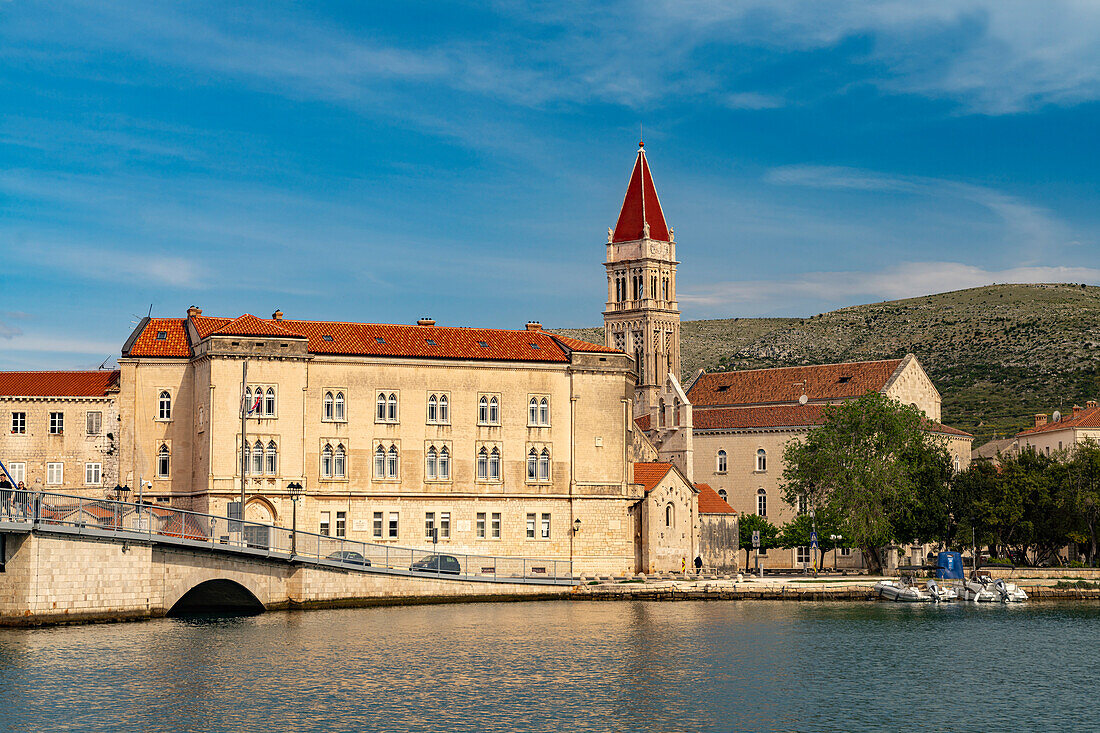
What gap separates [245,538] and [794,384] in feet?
186

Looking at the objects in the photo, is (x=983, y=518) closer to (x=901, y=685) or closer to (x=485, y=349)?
(x=485, y=349)

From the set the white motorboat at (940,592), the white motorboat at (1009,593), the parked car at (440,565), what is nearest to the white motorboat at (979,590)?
the white motorboat at (1009,593)

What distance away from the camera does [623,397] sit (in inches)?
2960

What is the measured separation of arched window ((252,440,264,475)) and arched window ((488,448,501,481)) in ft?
40.3

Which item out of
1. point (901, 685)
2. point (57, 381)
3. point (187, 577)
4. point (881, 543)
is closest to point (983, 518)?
point (881, 543)

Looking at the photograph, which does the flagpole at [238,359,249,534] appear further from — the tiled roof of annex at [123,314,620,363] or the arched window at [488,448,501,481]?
the arched window at [488,448,501,481]

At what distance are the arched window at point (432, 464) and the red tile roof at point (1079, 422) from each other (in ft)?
181

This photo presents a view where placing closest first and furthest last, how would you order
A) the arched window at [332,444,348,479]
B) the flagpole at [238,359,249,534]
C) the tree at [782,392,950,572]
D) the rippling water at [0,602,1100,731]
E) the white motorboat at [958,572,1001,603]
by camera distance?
the rippling water at [0,602,1100,731] → the flagpole at [238,359,249,534] → the arched window at [332,444,348,479] → the white motorboat at [958,572,1001,603] → the tree at [782,392,950,572]

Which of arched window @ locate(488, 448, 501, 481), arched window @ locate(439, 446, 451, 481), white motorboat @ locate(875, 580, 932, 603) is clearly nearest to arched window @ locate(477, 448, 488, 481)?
arched window @ locate(488, 448, 501, 481)

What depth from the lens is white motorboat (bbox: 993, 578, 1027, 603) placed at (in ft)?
231

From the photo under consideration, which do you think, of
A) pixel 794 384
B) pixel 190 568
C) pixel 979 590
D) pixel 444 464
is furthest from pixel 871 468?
pixel 190 568

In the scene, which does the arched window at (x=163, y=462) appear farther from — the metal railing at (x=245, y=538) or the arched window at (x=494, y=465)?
the arched window at (x=494, y=465)

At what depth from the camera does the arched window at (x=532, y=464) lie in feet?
241

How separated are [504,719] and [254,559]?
79.5 ft
